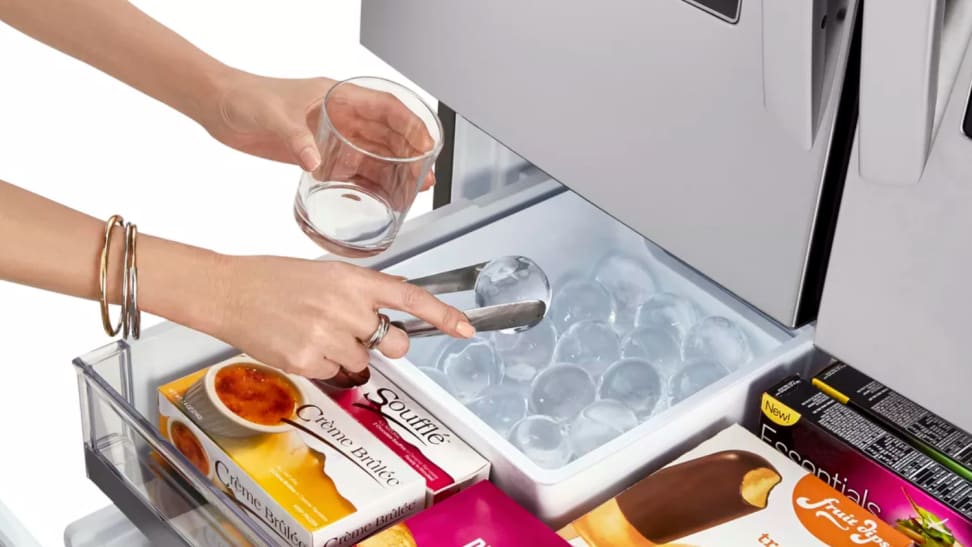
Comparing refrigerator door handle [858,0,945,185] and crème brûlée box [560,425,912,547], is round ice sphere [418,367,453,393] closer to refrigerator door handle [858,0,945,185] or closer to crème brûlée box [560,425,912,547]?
crème brûlée box [560,425,912,547]

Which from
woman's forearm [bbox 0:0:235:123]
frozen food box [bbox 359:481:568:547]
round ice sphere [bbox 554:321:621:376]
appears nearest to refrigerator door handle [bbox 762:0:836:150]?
frozen food box [bbox 359:481:568:547]

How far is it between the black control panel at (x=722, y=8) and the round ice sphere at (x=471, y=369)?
524 millimetres

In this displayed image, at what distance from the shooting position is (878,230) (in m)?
1.00

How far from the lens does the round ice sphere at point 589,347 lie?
1487 mm

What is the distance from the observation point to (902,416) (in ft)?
3.98

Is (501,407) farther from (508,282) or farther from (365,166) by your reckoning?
(365,166)

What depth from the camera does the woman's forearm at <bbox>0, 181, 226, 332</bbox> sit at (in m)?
1.17

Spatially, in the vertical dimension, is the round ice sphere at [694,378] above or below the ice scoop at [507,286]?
below

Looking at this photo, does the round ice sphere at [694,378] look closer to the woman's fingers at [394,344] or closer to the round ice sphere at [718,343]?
the round ice sphere at [718,343]

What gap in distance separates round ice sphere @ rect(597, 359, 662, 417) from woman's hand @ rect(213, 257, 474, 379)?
33cm

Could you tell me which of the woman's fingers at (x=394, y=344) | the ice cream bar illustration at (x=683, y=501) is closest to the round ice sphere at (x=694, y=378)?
the ice cream bar illustration at (x=683, y=501)

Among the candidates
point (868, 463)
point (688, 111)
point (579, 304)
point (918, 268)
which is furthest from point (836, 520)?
point (579, 304)

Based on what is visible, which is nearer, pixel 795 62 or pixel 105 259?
pixel 795 62

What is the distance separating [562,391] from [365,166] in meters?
0.36
